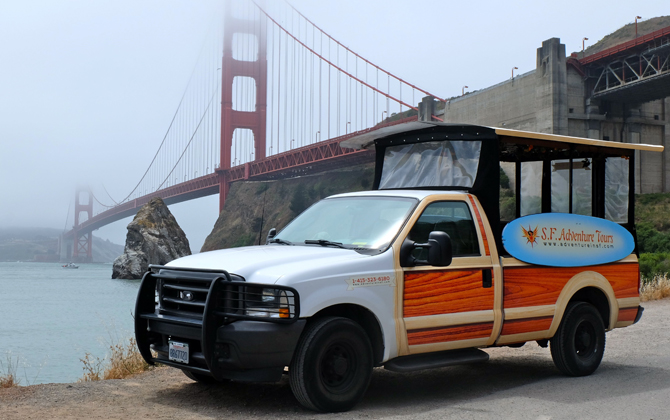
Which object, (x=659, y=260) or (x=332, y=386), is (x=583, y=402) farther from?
(x=659, y=260)

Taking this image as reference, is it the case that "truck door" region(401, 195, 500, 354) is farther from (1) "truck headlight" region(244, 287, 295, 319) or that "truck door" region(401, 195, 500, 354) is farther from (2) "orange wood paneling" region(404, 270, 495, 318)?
(1) "truck headlight" region(244, 287, 295, 319)

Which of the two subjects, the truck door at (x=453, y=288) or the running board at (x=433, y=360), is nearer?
the running board at (x=433, y=360)

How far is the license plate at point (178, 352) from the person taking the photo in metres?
5.50

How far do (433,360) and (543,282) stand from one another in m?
1.68

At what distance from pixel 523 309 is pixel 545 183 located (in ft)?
4.99

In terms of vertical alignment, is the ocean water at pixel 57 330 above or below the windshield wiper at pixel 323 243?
below

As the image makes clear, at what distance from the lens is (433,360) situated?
6066mm

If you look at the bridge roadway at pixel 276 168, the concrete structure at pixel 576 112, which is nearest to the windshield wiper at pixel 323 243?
the bridge roadway at pixel 276 168

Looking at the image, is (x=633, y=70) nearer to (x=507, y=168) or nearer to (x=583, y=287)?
(x=507, y=168)

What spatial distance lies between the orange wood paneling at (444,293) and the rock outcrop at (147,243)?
58387mm

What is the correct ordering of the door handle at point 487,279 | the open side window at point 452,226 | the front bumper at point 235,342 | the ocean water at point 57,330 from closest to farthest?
the front bumper at point 235,342
the open side window at point 452,226
the door handle at point 487,279
the ocean water at point 57,330

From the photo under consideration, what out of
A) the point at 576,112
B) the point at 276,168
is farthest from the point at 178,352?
the point at 276,168

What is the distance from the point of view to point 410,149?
7.62 metres

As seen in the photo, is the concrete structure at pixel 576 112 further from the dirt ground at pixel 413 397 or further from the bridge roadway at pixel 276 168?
the dirt ground at pixel 413 397
